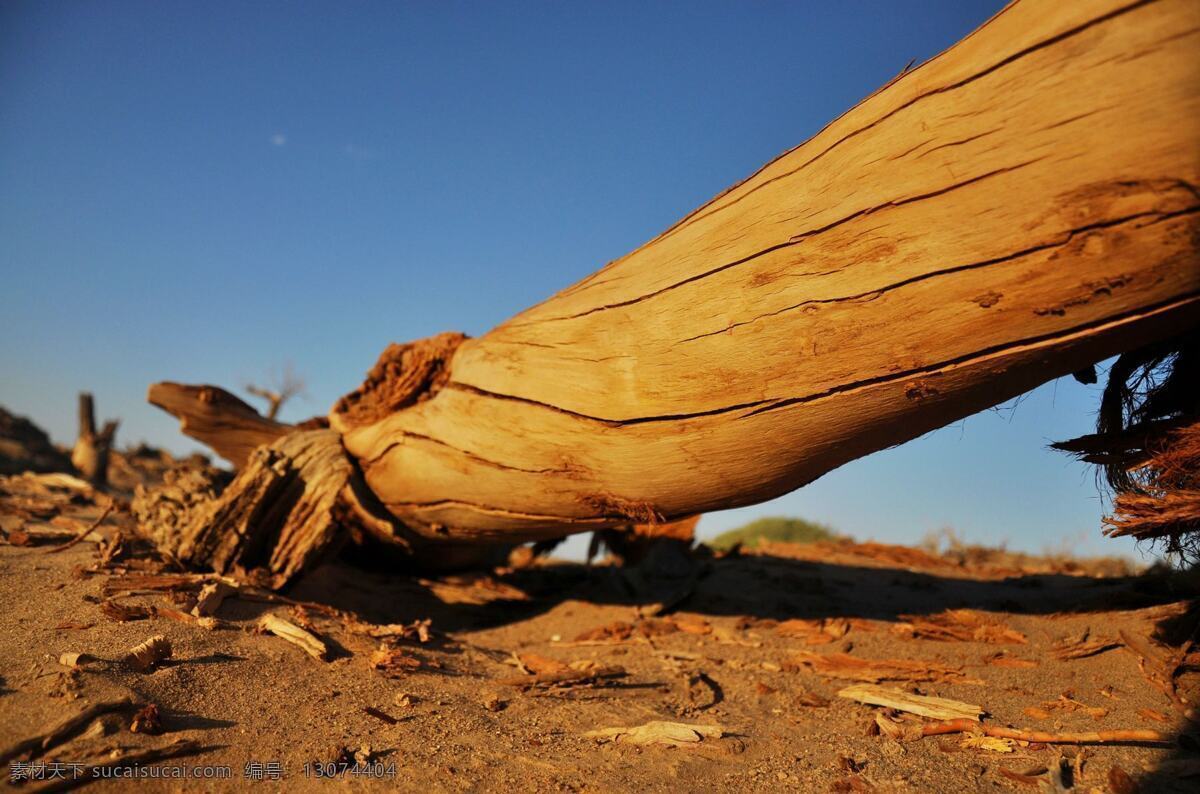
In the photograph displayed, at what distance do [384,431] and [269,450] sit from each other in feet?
2.85

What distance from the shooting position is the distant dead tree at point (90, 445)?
14609mm

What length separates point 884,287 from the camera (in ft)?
9.62

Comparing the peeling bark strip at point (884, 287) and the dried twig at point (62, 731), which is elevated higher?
the peeling bark strip at point (884, 287)

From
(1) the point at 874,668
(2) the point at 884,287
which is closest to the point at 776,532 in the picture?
(1) the point at 874,668

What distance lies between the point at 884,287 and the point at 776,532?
43.0 ft

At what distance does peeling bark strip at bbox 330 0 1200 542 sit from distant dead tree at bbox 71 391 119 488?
1367 cm

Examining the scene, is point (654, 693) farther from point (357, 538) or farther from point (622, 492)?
point (357, 538)

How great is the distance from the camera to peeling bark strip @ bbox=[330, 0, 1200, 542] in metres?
2.43

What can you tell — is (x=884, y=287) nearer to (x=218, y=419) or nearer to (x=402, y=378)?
(x=402, y=378)

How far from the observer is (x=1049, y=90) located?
2.50 m

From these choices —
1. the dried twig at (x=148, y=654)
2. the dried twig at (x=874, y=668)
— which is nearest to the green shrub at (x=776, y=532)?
the dried twig at (x=874, y=668)

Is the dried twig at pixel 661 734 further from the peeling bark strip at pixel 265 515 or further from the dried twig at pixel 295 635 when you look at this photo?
the peeling bark strip at pixel 265 515

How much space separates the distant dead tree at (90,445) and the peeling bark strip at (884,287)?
44.8ft

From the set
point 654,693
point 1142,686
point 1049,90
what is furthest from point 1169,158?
point 654,693
